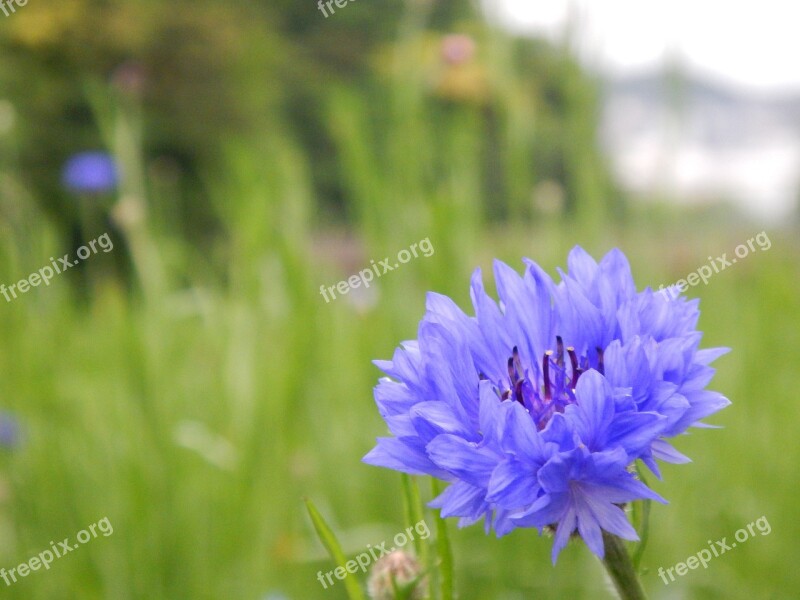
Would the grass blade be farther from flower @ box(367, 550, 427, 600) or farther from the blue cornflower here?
the blue cornflower

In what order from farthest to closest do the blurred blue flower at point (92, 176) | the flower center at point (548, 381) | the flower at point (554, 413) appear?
the blurred blue flower at point (92, 176)
the flower center at point (548, 381)
the flower at point (554, 413)

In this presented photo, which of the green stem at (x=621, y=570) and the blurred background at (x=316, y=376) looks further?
the blurred background at (x=316, y=376)

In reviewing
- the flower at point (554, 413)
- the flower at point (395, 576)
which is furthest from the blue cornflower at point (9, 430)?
the flower at point (554, 413)

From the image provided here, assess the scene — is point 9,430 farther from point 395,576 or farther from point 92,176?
point 395,576

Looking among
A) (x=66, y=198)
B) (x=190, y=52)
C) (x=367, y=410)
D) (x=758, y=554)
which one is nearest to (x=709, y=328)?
(x=758, y=554)

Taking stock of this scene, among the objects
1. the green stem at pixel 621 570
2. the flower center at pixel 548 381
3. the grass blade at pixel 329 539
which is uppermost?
the flower center at pixel 548 381
